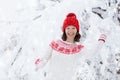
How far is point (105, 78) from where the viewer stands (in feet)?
28.8

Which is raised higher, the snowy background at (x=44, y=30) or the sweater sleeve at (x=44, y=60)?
the sweater sleeve at (x=44, y=60)

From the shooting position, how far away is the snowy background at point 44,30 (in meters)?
8.62

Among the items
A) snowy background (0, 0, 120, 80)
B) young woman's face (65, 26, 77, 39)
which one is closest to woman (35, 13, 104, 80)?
young woman's face (65, 26, 77, 39)

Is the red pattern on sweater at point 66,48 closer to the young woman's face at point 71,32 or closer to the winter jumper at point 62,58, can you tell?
the winter jumper at point 62,58

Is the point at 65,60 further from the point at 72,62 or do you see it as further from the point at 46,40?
the point at 46,40

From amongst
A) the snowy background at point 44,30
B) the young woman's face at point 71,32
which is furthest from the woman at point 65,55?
the snowy background at point 44,30

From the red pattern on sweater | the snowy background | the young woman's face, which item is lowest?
the snowy background

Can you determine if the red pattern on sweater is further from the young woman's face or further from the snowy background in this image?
the snowy background

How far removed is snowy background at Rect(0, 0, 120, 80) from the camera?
8.62 meters

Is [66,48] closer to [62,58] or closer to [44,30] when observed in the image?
[62,58]

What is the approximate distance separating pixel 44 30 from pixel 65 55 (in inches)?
115

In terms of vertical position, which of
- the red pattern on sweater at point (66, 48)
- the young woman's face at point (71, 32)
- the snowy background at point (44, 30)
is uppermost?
the young woman's face at point (71, 32)

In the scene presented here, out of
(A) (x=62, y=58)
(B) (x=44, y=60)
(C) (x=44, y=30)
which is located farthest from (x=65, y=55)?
(C) (x=44, y=30)

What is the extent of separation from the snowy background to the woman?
194 centimetres
